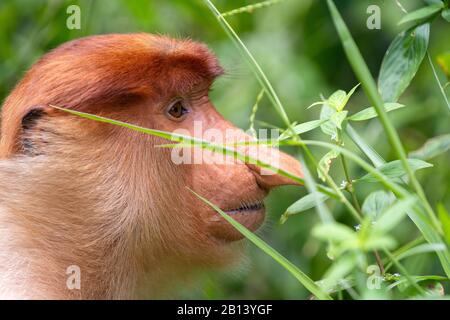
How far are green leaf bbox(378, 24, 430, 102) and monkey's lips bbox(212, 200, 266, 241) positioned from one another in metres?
0.70

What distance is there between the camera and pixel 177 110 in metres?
3.19

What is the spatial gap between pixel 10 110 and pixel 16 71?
76.3 inches

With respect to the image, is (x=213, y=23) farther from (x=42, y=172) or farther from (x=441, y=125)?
(x=42, y=172)

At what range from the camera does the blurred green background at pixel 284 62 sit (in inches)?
197

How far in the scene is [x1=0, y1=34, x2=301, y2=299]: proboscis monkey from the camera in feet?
9.64

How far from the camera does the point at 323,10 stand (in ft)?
20.5

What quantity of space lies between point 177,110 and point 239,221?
22.2 inches

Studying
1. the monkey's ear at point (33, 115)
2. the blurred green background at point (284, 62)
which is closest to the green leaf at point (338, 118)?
the monkey's ear at point (33, 115)

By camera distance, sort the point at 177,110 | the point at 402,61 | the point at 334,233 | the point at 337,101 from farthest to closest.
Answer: the point at 177,110 < the point at 402,61 < the point at 337,101 < the point at 334,233

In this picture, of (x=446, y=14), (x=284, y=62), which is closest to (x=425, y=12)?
(x=446, y=14)

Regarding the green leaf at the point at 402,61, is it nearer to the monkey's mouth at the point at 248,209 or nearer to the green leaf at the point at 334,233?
the monkey's mouth at the point at 248,209

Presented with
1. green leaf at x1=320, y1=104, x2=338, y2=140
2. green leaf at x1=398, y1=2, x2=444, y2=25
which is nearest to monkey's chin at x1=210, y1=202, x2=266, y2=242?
green leaf at x1=320, y1=104, x2=338, y2=140

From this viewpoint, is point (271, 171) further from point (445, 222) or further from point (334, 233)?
point (334, 233)
